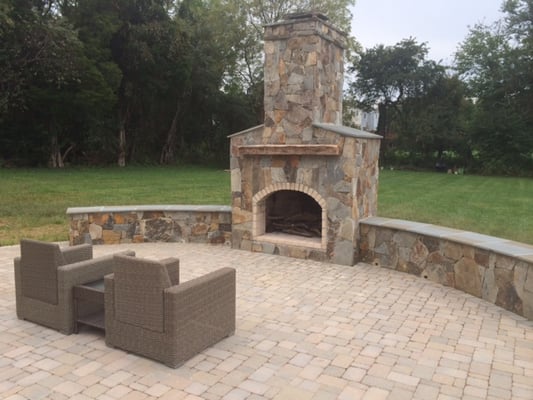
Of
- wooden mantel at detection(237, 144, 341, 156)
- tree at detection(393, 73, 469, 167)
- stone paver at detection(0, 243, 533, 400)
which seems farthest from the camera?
tree at detection(393, 73, 469, 167)

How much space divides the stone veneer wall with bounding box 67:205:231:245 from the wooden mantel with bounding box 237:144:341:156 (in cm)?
129

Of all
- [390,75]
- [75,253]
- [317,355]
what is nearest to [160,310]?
[317,355]

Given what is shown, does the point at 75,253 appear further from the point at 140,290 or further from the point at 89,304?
the point at 140,290

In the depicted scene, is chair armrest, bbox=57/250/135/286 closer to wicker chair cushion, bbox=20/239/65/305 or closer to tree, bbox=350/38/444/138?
wicker chair cushion, bbox=20/239/65/305

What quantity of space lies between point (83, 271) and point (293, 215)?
4.68m

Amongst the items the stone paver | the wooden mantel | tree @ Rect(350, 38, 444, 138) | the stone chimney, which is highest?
tree @ Rect(350, 38, 444, 138)

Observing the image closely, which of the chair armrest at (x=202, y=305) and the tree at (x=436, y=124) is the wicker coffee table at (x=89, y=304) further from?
the tree at (x=436, y=124)

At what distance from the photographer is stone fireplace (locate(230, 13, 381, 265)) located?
6.83 meters

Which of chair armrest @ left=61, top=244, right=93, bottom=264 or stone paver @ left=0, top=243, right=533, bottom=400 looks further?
chair armrest @ left=61, top=244, right=93, bottom=264

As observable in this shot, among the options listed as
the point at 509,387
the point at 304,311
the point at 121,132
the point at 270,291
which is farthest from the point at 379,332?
the point at 121,132

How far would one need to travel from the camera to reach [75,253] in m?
4.63

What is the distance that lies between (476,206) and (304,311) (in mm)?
8813

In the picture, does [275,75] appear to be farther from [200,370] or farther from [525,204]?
[525,204]

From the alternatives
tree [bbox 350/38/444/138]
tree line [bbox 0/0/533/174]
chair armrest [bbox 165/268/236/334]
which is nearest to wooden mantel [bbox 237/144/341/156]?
chair armrest [bbox 165/268/236/334]
